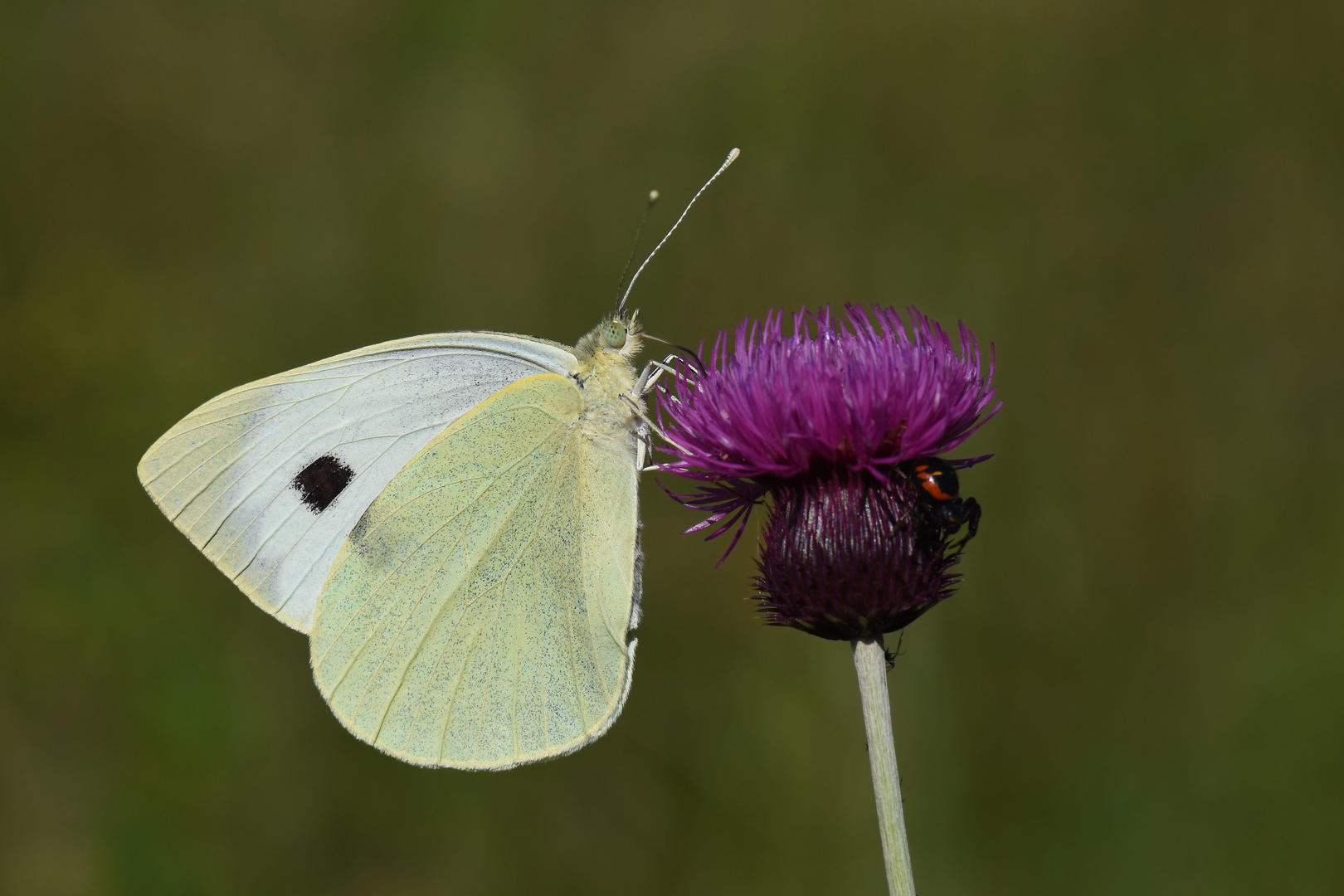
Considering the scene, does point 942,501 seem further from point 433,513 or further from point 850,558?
point 433,513

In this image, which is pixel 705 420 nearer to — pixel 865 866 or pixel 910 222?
pixel 865 866

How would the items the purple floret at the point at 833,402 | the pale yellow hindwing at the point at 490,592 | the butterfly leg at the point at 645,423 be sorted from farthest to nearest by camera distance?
the butterfly leg at the point at 645,423 < the pale yellow hindwing at the point at 490,592 < the purple floret at the point at 833,402

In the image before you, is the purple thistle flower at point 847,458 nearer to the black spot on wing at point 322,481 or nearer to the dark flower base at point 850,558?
the dark flower base at point 850,558

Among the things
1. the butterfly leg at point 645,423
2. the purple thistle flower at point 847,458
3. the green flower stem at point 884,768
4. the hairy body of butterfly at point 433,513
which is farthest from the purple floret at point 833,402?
the green flower stem at point 884,768

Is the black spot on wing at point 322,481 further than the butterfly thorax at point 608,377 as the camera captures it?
Yes

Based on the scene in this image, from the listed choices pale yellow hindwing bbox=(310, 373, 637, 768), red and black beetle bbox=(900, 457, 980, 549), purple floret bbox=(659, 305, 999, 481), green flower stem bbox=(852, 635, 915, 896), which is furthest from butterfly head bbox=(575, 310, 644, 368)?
green flower stem bbox=(852, 635, 915, 896)

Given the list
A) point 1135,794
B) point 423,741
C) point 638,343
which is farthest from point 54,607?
point 1135,794

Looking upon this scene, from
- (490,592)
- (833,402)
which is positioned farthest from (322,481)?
(833,402)
